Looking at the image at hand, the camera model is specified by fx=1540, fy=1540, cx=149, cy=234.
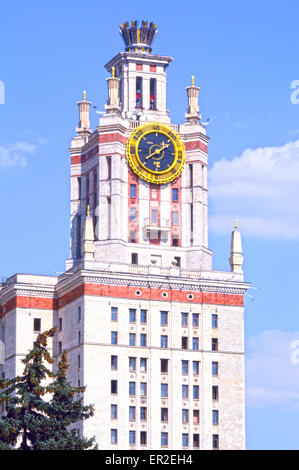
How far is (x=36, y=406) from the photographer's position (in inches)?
4865

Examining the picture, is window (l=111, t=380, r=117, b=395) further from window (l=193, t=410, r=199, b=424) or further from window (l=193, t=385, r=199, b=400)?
window (l=193, t=410, r=199, b=424)

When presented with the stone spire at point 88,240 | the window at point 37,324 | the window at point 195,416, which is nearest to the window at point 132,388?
the window at point 195,416

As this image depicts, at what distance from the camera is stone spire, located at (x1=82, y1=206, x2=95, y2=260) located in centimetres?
16412

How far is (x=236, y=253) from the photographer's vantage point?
558 ft

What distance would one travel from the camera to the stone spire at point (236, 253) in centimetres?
16950

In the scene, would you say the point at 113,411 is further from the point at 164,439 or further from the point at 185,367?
the point at 185,367

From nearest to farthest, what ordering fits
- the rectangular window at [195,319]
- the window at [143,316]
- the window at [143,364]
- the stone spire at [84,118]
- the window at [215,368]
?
1. the window at [143,364]
2. the window at [143,316]
3. the window at [215,368]
4. the rectangular window at [195,319]
5. the stone spire at [84,118]

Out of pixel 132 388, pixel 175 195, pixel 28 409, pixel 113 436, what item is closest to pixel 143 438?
pixel 113 436

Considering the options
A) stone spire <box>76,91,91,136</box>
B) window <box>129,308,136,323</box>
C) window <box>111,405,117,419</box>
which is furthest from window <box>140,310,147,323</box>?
stone spire <box>76,91,91,136</box>

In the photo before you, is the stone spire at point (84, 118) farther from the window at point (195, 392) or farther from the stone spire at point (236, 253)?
the window at point (195, 392)

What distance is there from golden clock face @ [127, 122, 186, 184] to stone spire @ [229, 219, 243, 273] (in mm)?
10018

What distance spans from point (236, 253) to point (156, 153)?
14595mm

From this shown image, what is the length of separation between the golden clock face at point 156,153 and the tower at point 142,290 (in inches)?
4.4
